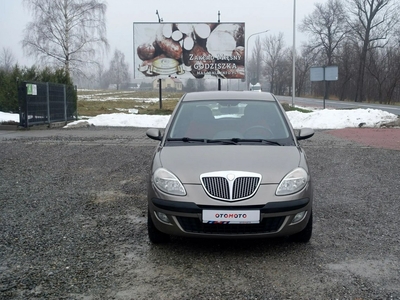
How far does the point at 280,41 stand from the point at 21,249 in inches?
3602

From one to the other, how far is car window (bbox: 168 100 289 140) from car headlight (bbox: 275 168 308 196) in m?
0.88

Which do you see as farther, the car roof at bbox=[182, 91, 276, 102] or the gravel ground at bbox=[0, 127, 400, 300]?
the car roof at bbox=[182, 91, 276, 102]

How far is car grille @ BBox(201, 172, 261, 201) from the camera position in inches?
159

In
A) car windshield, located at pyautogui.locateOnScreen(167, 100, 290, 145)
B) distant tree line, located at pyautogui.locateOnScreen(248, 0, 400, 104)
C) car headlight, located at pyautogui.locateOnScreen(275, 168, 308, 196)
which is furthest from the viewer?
distant tree line, located at pyautogui.locateOnScreen(248, 0, 400, 104)

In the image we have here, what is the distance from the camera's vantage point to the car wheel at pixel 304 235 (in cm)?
446

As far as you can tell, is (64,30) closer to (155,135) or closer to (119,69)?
(155,135)

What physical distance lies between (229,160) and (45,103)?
1674cm

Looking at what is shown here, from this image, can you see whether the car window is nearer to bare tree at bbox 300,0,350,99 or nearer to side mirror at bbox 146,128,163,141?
side mirror at bbox 146,128,163,141

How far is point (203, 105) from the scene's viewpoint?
5.72 m

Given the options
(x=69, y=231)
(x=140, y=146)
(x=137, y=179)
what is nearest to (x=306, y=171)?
(x=69, y=231)

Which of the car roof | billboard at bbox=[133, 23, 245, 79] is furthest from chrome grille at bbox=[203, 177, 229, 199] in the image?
billboard at bbox=[133, 23, 245, 79]

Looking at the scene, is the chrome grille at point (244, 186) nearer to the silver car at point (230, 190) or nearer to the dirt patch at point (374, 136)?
the silver car at point (230, 190)

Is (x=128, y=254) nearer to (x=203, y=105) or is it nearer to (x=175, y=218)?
(x=175, y=218)

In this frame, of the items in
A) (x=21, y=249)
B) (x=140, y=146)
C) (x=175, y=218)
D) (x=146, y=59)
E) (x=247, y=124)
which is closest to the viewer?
(x=175, y=218)
